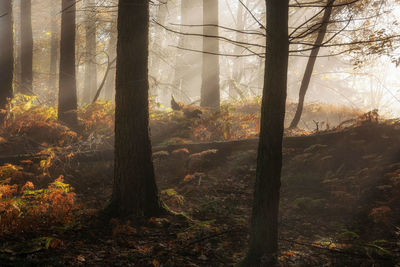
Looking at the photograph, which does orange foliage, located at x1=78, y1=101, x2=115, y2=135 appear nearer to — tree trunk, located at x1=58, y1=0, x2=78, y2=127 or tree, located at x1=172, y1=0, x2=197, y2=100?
tree trunk, located at x1=58, y1=0, x2=78, y2=127

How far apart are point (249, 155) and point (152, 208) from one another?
412cm

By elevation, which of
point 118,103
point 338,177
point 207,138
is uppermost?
point 118,103

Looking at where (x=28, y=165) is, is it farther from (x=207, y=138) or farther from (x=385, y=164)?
(x=385, y=164)

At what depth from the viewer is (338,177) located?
285 inches

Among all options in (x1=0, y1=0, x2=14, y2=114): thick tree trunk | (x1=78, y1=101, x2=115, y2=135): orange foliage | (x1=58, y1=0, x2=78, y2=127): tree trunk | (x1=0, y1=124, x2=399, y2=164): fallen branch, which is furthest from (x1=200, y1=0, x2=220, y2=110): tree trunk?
(x1=0, y1=0, x2=14, y2=114): thick tree trunk

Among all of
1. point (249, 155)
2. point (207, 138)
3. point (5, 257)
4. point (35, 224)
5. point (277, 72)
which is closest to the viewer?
point (5, 257)

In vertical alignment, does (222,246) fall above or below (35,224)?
below

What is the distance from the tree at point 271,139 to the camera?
3977 mm

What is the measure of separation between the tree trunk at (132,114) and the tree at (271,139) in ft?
7.72

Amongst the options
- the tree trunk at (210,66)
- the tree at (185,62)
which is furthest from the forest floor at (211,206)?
the tree at (185,62)

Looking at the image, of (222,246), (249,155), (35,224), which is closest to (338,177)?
(249,155)

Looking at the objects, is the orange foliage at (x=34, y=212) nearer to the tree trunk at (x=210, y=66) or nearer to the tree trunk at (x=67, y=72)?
the tree trunk at (x=67, y=72)

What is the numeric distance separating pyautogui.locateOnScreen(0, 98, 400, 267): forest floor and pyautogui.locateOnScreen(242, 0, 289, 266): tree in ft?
1.72

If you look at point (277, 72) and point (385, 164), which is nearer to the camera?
point (277, 72)
